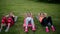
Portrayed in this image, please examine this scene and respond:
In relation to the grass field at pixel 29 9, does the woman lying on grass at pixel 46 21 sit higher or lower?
lower

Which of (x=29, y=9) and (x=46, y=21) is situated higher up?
(x=29, y=9)

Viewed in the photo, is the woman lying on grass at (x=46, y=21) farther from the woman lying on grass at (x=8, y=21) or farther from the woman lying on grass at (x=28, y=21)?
the woman lying on grass at (x=8, y=21)

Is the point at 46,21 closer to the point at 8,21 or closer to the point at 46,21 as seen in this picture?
the point at 46,21

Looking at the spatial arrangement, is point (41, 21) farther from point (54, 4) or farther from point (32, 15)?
point (54, 4)

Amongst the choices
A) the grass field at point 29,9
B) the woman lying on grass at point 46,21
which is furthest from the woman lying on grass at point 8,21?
the woman lying on grass at point 46,21

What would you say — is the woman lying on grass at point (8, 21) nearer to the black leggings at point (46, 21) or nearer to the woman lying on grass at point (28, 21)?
the woman lying on grass at point (28, 21)

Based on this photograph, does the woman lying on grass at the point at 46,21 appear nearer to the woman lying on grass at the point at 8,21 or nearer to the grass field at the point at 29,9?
the grass field at the point at 29,9

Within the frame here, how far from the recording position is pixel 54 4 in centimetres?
162

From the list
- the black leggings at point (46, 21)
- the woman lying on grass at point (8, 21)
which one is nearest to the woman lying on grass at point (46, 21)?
the black leggings at point (46, 21)

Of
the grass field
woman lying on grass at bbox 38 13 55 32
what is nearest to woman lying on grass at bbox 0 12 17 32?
the grass field

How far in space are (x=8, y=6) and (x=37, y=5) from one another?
33 centimetres

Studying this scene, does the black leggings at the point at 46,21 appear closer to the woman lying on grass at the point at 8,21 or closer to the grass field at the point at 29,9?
the grass field at the point at 29,9

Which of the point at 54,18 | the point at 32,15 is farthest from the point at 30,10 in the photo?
the point at 54,18

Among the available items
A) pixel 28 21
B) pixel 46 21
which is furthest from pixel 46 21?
pixel 28 21
